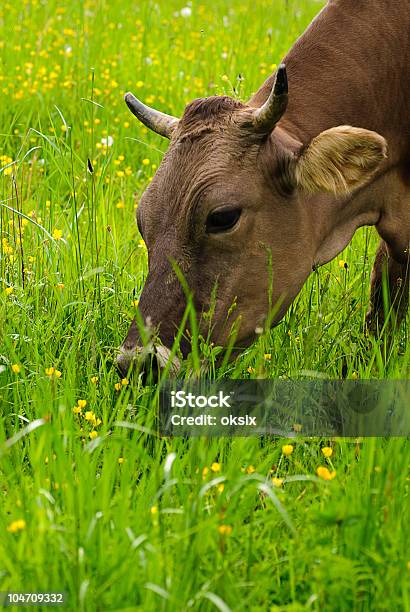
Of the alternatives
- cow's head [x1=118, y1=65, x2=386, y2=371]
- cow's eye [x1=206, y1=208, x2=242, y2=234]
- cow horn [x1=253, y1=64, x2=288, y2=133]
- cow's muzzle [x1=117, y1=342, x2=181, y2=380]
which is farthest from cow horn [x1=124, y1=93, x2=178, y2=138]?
cow's muzzle [x1=117, y1=342, x2=181, y2=380]

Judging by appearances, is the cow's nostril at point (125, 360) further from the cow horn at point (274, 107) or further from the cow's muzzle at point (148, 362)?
the cow horn at point (274, 107)

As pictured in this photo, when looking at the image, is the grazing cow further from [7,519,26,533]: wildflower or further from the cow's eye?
[7,519,26,533]: wildflower

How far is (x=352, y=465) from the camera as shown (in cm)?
348

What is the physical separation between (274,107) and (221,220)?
1.61 ft

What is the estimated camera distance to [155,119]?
485 centimetres

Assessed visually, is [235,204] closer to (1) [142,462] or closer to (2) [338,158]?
(2) [338,158]

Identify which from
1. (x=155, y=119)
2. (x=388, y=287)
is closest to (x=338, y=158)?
(x=155, y=119)

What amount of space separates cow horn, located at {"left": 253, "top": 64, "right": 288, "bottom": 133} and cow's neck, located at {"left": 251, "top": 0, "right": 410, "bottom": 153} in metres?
0.28

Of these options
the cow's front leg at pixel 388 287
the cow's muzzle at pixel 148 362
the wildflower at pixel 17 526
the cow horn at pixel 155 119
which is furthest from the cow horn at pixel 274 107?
the wildflower at pixel 17 526

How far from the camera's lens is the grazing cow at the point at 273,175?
420 centimetres

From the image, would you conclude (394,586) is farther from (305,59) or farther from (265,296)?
(305,59)

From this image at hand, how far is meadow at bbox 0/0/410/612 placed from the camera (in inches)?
109

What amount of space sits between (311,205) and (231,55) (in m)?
4.04

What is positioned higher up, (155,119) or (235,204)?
(155,119)
